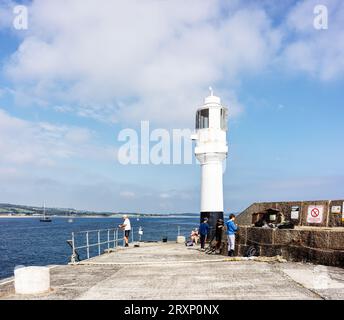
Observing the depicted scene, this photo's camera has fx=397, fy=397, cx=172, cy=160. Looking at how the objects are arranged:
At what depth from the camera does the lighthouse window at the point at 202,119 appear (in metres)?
21.4

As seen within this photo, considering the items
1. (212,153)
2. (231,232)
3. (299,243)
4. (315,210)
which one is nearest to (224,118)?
(212,153)

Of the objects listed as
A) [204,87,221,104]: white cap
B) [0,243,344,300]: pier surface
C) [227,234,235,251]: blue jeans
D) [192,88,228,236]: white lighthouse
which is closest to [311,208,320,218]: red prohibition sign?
[0,243,344,300]: pier surface

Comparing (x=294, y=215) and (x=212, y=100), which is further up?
(x=212, y=100)

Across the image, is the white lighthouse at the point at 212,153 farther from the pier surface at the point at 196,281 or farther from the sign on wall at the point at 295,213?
the pier surface at the point at 196,281

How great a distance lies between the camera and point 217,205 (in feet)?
66.0

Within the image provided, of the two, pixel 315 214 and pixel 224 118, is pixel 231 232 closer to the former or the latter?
pixel 315 214

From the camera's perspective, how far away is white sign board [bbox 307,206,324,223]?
508 inches

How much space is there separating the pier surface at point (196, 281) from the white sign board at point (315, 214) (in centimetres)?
213

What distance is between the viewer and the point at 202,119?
21641mm

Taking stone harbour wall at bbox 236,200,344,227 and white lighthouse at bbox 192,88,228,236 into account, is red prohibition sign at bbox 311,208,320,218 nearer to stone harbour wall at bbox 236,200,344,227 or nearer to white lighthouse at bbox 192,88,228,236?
stone harbour wall at bbox 236,200,344,227

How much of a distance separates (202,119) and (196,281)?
13.4 metres

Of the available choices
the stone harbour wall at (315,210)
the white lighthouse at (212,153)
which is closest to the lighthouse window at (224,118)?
the white lighthouse at (212,153)
